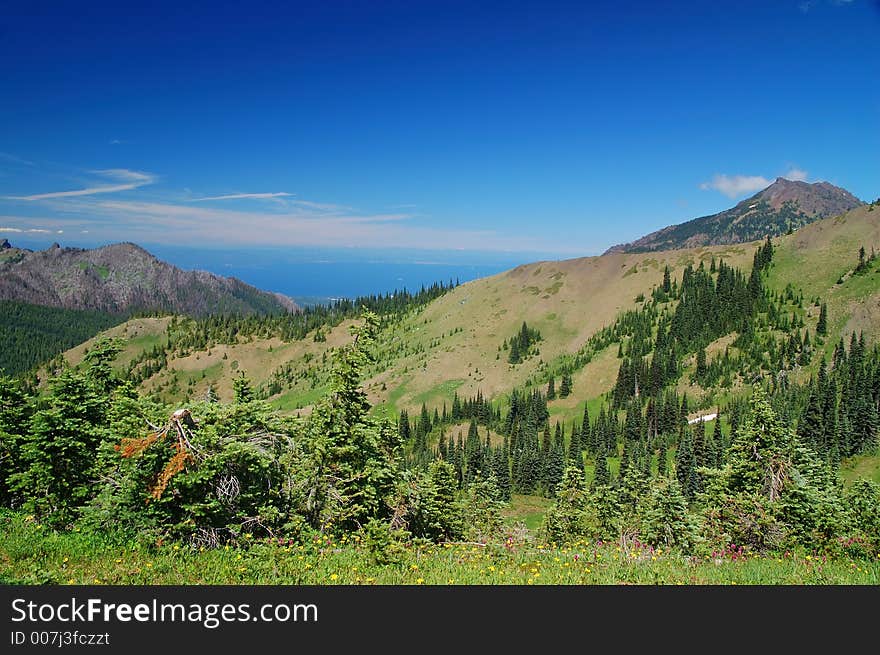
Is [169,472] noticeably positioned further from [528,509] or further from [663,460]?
[663,460]

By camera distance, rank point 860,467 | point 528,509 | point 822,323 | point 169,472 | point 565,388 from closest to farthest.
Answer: point 169,472 → point 860,467 → point 528,509 → point 822,323 → point 565,388

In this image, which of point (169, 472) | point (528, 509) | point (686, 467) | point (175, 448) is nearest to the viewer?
point (169, 472)

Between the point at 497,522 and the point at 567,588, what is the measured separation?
3768cm

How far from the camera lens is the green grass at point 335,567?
11.2m

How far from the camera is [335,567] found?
12.4 metres

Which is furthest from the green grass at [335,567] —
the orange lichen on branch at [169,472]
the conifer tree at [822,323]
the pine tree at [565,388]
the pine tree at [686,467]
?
the conifer tree at [822,323]

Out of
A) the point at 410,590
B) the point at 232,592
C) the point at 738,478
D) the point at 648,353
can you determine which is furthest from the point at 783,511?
the point at 648,353

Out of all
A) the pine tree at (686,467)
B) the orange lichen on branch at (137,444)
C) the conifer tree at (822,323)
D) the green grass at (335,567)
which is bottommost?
the pine tree at (686,467)

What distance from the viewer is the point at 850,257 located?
199750 millimetres

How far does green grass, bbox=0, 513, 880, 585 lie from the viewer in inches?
440

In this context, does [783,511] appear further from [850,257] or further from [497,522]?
[850,257]

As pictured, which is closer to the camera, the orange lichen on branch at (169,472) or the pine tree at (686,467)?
the orange lichen on branch at (169,472)

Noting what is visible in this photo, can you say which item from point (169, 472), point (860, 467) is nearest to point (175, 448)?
point (169, 472)

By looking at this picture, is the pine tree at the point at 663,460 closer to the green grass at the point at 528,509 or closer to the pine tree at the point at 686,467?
the pine tree at the point at 686,467
